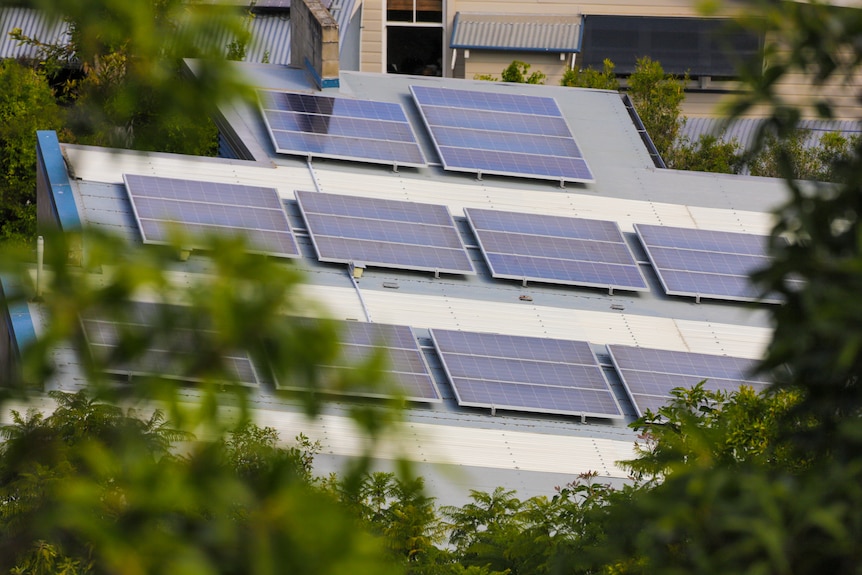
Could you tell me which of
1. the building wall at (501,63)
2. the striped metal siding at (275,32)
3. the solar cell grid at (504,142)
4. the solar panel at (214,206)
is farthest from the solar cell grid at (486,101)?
the striped metal siding at (275,32)

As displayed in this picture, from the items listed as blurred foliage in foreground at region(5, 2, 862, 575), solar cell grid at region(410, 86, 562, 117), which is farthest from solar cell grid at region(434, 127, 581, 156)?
blurred foliage in foreground at region(5, 2, 862, 575)

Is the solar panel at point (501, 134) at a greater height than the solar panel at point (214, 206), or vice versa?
the solar panel at point (501, 134)

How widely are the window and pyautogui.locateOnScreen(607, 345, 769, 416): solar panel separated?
39313 mm

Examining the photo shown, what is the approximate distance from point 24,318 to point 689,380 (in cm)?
1207

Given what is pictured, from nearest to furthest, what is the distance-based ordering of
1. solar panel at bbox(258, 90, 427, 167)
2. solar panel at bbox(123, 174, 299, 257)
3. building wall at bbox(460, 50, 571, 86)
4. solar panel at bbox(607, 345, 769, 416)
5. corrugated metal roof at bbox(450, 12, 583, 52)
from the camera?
solar panel at bbox(607, 345, 769, 416) → solar panel at bbox(123, 174, 299, 257) → solar panel at bbox(258, 90, 427, 167) → corrugated metal roof at bbox(450, 12, 583, 52) → building wall at bbox(460, 50, 571, 86)

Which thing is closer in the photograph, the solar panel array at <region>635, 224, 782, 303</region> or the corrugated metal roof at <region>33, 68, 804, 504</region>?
the corrugated metal roof at <region>33, 68, 804, 504</region>

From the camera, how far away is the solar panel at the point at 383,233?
29906 mm

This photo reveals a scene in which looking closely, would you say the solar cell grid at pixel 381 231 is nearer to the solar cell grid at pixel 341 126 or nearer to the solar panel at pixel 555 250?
the solar panel at pixel 555 250

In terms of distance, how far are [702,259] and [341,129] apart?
8652 millimetres

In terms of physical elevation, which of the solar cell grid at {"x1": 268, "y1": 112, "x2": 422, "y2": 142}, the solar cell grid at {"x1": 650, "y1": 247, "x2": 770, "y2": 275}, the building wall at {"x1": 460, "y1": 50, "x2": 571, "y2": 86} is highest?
the building wall at {"x1": 460, "y1": 50, "x2": 571, "y2": 86}

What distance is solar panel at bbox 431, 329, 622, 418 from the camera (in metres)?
26.8

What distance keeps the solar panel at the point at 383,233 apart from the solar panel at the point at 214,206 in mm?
631

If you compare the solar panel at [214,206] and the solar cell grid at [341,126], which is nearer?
the solar panel at [214,206]

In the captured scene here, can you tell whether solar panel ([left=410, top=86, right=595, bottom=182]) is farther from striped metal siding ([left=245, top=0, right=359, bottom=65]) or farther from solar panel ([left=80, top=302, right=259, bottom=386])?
striped metal siding ([left=245, top=0, right=359, bottom=65])
